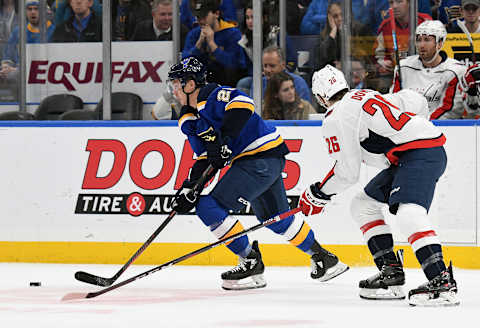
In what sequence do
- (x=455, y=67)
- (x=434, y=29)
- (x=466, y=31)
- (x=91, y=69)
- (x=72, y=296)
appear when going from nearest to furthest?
(x=72, y=296)
(x=434, y=29)
(x=455, y=67)
(x=466, y=31)
(x=91, y=69)

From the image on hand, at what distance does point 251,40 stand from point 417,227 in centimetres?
250

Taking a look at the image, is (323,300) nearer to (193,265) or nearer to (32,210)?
(193,265)

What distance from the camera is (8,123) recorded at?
5.61 metres

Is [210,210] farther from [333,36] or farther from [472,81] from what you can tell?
[472,81]

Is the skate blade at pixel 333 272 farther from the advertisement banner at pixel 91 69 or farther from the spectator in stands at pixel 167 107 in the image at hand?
the advertisement banner at pixel 91 69

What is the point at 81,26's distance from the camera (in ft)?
19.8

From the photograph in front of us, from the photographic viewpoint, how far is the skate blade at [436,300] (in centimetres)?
351

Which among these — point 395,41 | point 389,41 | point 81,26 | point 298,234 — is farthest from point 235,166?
point 81,26

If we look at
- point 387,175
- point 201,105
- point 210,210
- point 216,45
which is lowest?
point 210,210

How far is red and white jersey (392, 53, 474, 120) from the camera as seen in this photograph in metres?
5.29

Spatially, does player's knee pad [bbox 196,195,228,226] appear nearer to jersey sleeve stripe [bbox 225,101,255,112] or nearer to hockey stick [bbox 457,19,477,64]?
jersey sleeve stripe [bbox 225,101,255,112]

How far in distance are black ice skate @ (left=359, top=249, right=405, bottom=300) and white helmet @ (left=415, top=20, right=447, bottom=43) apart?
71.7 inches

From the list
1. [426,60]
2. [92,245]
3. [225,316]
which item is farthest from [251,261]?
[426,60]

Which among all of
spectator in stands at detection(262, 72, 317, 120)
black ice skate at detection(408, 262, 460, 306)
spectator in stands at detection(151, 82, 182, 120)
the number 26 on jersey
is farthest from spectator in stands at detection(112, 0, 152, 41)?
black ice skate at detection(408, 262, 460, 306)
